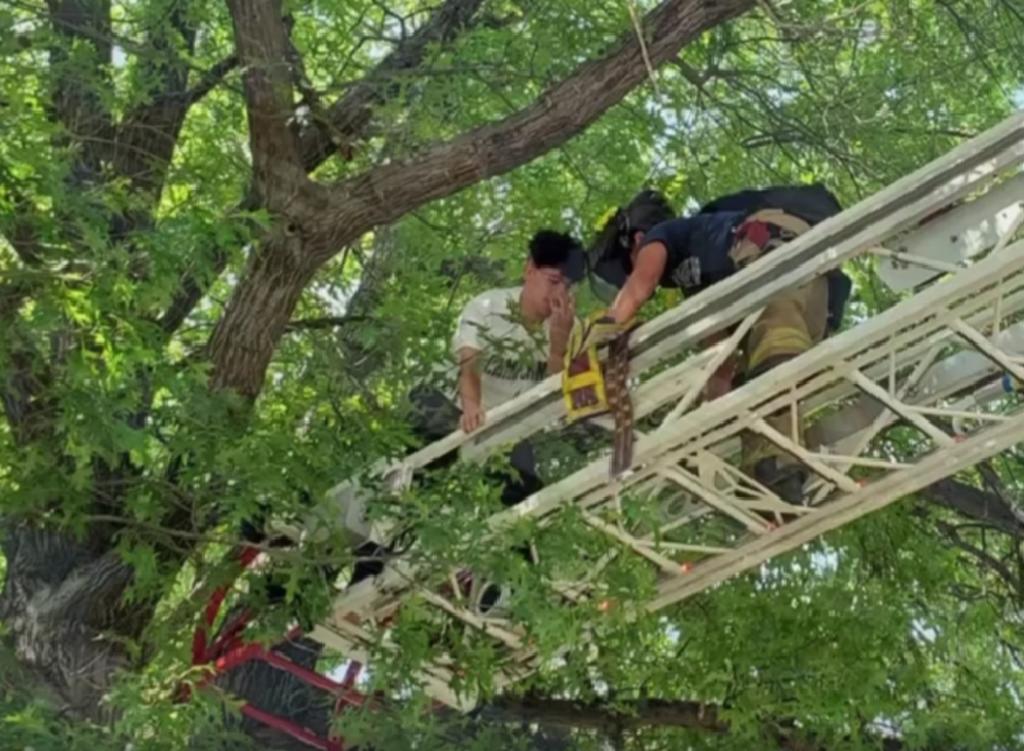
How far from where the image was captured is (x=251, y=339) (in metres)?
6.01

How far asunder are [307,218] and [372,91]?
0.87m

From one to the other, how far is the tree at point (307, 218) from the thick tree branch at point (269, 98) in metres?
0.01

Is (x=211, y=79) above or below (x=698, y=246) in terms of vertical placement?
above

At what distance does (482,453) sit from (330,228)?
3.27ft

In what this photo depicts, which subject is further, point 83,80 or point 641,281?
point 83,80

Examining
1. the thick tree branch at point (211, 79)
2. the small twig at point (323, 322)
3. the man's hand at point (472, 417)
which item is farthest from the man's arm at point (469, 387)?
the thick tree branch at point (211, 79)

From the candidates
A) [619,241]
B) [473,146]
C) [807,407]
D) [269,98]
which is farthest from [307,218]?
[807,407]

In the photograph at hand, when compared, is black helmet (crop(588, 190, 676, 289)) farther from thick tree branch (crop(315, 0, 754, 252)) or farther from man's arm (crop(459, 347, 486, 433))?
man's arm (crop(459, 347, 486, 433))

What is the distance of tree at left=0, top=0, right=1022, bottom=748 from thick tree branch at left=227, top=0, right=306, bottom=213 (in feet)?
0.03

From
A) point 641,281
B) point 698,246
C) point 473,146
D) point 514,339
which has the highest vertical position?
point 473,146

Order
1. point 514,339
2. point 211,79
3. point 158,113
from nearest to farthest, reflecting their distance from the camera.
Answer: point 514,339, point 211,79, point 158,113

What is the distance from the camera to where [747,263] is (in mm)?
5289

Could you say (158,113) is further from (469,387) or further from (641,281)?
(641,281)

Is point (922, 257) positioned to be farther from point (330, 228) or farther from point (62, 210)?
point (62, 210)
